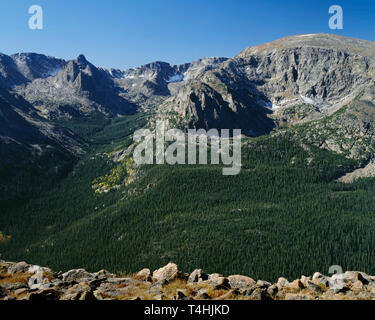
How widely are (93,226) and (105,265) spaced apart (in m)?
48.7

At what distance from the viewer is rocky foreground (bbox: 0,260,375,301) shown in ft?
99.6

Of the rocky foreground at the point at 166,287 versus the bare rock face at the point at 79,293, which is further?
the rocky foreground at the point at 166,287

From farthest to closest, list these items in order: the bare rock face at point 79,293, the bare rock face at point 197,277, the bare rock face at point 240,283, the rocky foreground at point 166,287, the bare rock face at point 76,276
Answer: the bare rock face at point 197,277 < the bare rock face at point 76,276 < the bare rock face at point 240,283 < the rocky foreground at point 166,287 < the bare rock face at point 79,293

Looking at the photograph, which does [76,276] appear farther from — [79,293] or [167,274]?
[167,274]

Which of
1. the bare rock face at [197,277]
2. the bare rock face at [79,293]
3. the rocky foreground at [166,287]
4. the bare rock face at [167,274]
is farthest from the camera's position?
the bare rock face at [197,277]

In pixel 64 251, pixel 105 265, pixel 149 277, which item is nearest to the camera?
pixel 149 277

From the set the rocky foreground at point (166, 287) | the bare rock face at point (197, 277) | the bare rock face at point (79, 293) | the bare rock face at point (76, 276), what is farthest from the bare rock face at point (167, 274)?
the bare rock face at point (79, 293)

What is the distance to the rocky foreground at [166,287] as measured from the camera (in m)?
30.3

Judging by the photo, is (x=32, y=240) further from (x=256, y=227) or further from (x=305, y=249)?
(x=305, y=249)

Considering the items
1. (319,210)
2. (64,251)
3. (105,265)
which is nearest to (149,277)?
(105,265)

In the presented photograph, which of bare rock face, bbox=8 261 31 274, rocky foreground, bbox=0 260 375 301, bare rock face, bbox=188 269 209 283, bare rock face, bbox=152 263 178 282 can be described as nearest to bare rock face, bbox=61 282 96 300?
rocky foreground, bbox=0 260 375 301

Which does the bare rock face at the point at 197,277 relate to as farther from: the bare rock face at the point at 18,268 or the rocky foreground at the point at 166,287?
the bare rock face at the point at 18,268
